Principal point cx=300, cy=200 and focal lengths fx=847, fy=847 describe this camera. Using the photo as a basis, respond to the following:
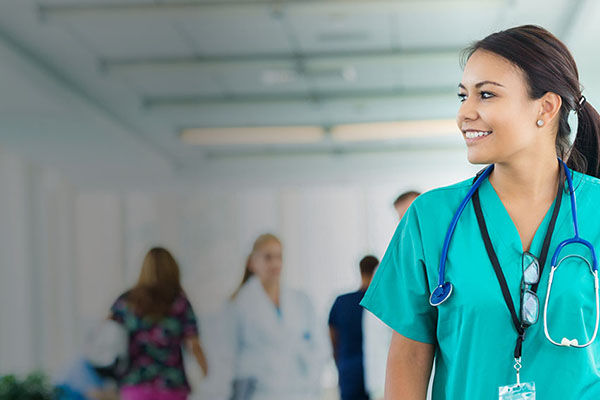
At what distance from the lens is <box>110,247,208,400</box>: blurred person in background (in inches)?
140

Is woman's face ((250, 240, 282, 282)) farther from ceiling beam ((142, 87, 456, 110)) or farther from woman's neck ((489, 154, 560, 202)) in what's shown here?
woman's neck ((489, 154, 560, 202))

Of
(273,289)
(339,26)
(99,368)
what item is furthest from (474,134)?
(339,26)

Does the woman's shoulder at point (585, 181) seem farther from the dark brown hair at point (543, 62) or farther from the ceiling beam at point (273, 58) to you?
the ceiling beam at point (273, 58)

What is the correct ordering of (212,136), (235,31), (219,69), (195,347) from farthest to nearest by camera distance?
1. (212,136)
2. (219,69)
3. (235,31)
4. (195,347)

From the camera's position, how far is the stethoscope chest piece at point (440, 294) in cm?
114

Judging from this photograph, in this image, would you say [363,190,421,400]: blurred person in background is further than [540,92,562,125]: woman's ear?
Yes

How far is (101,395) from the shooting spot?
4301 mm

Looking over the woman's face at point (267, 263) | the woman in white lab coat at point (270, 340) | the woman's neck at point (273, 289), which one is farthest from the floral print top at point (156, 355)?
the woman's face at point (267, 263)

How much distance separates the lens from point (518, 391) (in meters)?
1.11

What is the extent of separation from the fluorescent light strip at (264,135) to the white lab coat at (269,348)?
1482 mm

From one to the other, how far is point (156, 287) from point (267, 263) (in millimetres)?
960

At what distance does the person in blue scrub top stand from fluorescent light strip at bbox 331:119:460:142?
4461mm

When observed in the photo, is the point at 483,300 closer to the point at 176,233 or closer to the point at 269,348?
the point at 269,348

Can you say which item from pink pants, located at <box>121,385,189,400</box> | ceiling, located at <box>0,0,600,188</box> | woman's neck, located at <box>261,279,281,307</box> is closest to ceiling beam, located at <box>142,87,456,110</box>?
ceiling, located at <box>0,0,600,188</box>
